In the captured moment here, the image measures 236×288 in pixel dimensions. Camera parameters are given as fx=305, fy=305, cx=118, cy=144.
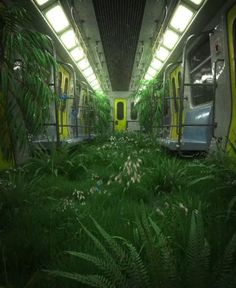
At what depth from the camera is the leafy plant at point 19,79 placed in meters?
1.82

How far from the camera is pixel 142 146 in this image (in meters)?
6.07

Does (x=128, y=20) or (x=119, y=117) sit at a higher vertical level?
(x=128, y=20)

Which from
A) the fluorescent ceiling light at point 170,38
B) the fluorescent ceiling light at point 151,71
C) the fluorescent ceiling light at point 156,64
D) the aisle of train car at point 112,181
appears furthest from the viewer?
the fluorescent ceiling light at point 151,71

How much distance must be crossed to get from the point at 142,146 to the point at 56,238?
15.0 feet

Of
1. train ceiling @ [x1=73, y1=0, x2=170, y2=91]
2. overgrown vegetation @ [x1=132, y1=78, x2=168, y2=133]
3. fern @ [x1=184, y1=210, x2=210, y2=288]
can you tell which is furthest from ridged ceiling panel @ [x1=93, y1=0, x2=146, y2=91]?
fern @ [x1=184, y1=210, x2=210, y2=288]

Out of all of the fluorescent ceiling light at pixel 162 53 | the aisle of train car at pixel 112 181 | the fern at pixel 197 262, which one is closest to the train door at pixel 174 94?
the fluorescent ceiling light at pixel 162 53

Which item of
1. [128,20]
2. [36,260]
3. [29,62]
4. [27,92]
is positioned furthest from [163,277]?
[128,20]

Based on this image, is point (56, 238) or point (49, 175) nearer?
point (56, 238)

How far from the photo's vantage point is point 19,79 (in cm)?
202

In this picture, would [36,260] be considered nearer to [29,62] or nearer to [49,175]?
[29,62]

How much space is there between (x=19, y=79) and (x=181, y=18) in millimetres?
4450

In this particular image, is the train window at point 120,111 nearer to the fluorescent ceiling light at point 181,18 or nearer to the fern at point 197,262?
the fluorescent ceiling light at point 181,18

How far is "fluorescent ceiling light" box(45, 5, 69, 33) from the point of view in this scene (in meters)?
5.39

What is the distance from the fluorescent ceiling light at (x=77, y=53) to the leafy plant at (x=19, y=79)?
5903 mm
